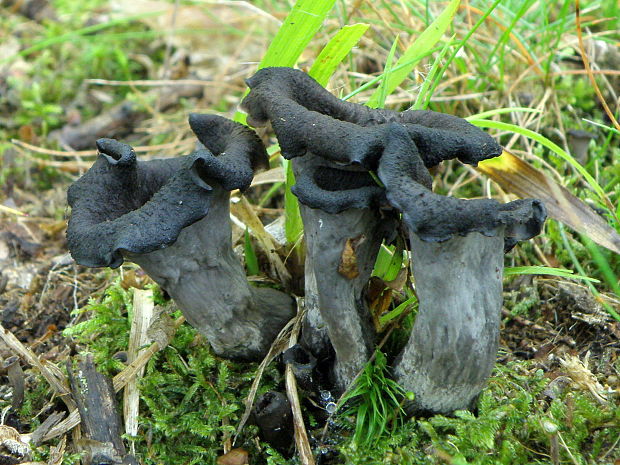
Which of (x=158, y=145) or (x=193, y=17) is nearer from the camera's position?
(x=158, y=145)

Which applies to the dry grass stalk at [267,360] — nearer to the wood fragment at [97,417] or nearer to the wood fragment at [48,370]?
the wood fragment at [97,417]

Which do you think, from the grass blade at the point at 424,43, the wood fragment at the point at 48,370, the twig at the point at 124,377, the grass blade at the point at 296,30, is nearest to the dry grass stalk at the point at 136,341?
the twig at the point at 124,377

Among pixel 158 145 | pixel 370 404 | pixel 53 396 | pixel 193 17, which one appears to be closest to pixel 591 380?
pixel 370 404

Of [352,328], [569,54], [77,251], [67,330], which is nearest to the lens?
[77,251]

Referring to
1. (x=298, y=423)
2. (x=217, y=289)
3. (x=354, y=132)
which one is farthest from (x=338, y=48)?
(x=298, y=423)

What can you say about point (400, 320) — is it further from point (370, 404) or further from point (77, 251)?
point (77, 251)
